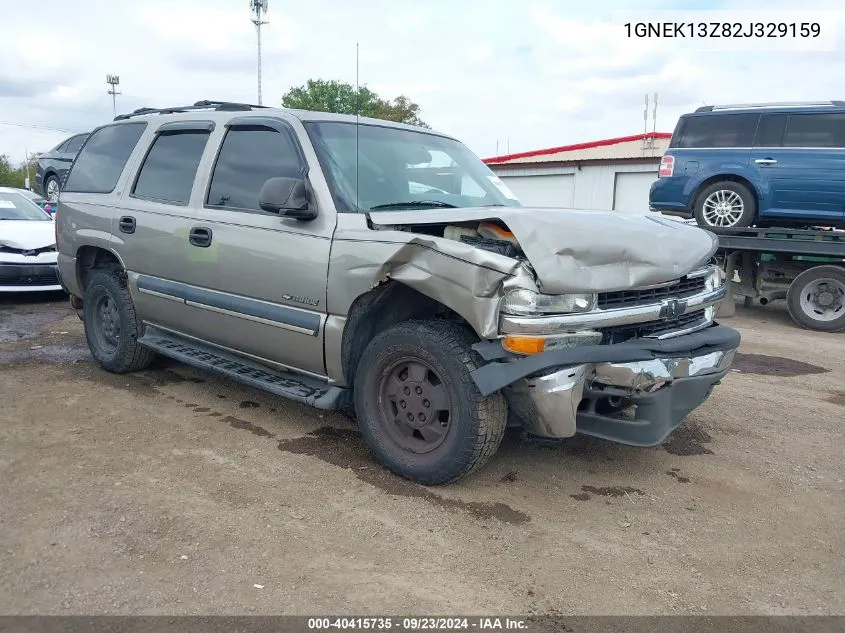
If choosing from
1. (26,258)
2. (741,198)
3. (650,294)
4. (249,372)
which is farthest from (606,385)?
(26,258)

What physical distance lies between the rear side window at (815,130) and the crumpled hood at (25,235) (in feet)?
30.7

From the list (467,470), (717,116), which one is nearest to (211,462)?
(467,470)

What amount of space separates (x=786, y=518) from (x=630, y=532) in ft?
2.75

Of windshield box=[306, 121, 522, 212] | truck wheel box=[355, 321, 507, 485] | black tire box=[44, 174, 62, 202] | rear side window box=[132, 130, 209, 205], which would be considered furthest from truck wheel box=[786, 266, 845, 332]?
black tire box=[44, 174, 62, 202]

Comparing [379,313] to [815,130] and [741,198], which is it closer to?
[741,198]

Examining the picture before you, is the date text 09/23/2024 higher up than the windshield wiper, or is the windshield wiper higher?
the windshield wiper

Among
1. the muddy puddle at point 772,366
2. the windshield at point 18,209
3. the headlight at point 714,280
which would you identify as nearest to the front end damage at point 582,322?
the headlight at point 714,280

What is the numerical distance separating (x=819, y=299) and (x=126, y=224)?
8158 millimetres

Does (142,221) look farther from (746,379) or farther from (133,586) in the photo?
(746,379)

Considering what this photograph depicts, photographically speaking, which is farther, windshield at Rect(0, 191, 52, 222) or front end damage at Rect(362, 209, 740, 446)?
windshield at Rect(0, 191, 52, 222)

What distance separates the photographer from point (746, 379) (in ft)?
19.4

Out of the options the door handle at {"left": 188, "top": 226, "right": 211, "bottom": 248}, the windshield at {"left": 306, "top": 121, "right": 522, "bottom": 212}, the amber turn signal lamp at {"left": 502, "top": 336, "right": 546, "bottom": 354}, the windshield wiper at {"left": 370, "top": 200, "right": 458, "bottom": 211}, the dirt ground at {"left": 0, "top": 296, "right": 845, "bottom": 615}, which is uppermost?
the windshield at {"left": 306, "top": 121, "right": 522, "bottom": 212}

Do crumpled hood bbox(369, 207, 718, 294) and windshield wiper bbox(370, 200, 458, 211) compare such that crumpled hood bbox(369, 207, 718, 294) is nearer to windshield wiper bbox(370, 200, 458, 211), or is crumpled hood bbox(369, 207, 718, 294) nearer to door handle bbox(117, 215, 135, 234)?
windshield wiper bbox(370, 200, 458, 211)

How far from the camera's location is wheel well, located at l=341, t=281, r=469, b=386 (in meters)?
3.59
